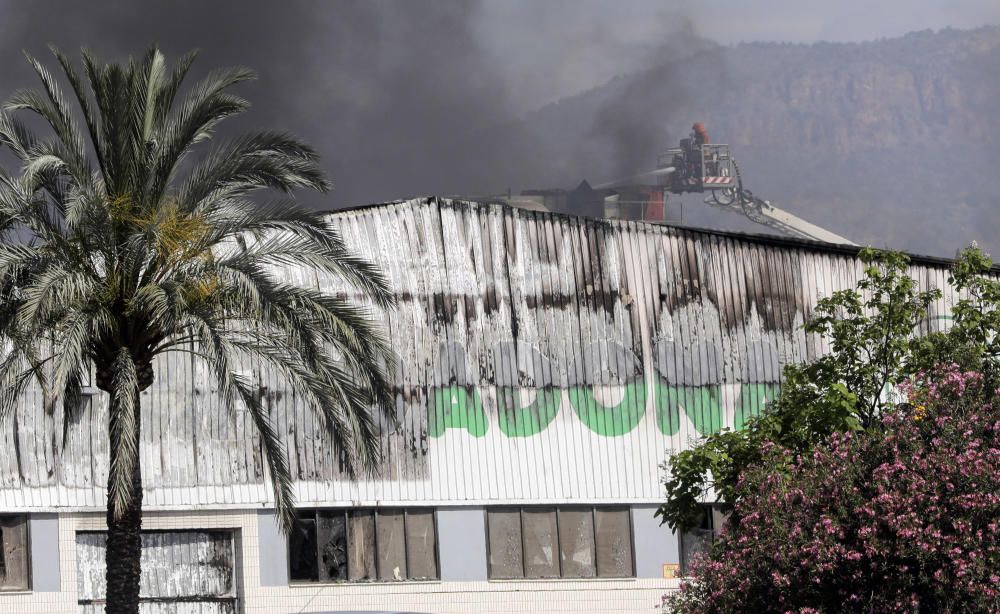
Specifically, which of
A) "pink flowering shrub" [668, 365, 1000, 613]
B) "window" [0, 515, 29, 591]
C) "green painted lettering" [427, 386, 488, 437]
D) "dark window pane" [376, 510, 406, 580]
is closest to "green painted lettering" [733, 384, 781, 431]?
"green painted lettering" [427, 386, 488, 437]

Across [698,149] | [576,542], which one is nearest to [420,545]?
[576,542]

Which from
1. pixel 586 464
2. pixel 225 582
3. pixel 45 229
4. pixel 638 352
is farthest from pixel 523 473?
pixel 45 229

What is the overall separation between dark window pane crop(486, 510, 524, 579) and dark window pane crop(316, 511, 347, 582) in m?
3.16

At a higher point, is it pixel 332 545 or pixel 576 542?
pixel 332 545

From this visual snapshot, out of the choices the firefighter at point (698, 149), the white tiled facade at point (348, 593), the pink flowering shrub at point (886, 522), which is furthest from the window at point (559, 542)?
the firefighter at point (698, 149)

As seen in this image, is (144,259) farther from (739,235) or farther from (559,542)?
(739,235)

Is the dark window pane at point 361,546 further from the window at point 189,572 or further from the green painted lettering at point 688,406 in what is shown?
the green painted lettering at point 688,406

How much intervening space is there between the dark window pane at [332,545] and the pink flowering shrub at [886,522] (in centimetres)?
1321

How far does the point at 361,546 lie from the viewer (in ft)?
91.0

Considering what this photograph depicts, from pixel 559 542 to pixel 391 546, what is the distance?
3665mm

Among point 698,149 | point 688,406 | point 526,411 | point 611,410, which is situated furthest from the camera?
point 698,149

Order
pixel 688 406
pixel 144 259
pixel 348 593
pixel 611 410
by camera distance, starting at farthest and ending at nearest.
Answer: pixel 688 406 < pixel 611 410 < pixel 348 593 < pixel 144 259

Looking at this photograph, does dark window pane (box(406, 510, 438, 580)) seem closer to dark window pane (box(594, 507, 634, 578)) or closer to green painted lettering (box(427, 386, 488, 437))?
green painted lettering (box(427, 386, 488, 437))

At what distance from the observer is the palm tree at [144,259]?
17.9 m
